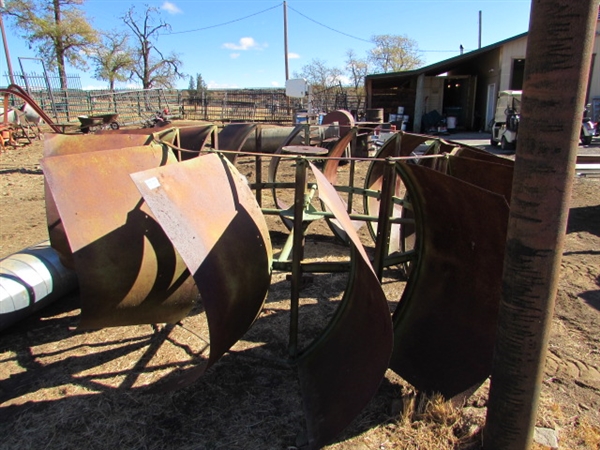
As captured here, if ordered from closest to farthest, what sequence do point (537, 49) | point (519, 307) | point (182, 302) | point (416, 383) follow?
1. point (537, 49)
2. point (519, 307)
3. point (416, 383)
4. point (182, 302)

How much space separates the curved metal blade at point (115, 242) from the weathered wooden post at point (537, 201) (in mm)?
1951

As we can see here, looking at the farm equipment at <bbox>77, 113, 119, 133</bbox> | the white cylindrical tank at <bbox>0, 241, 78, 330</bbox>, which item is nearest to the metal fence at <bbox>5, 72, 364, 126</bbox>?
the farm equipment at <bbox>77, 113, 119, 133</bbox>

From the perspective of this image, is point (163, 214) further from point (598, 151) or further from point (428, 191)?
point (598, 151)

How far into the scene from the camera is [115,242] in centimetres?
250

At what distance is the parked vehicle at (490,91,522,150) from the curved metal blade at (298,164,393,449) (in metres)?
11.7

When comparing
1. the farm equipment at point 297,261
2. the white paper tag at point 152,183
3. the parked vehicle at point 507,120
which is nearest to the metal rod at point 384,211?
the farm equipment at point 297,261

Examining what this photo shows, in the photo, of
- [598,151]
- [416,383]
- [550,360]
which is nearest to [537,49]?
[416,383]

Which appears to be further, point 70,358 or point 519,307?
point 70,358

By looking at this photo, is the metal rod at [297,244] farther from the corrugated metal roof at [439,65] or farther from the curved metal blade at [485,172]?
the corrugated metal roof at [439,65]

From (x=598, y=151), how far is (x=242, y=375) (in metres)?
14.2

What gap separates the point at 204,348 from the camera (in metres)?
3.19

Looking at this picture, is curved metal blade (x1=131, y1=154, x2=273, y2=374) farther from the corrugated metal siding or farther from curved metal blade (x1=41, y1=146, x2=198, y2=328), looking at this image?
the corrugated metal siding

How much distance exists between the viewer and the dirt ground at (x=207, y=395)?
2.32 metres

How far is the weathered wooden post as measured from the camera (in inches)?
62.1
